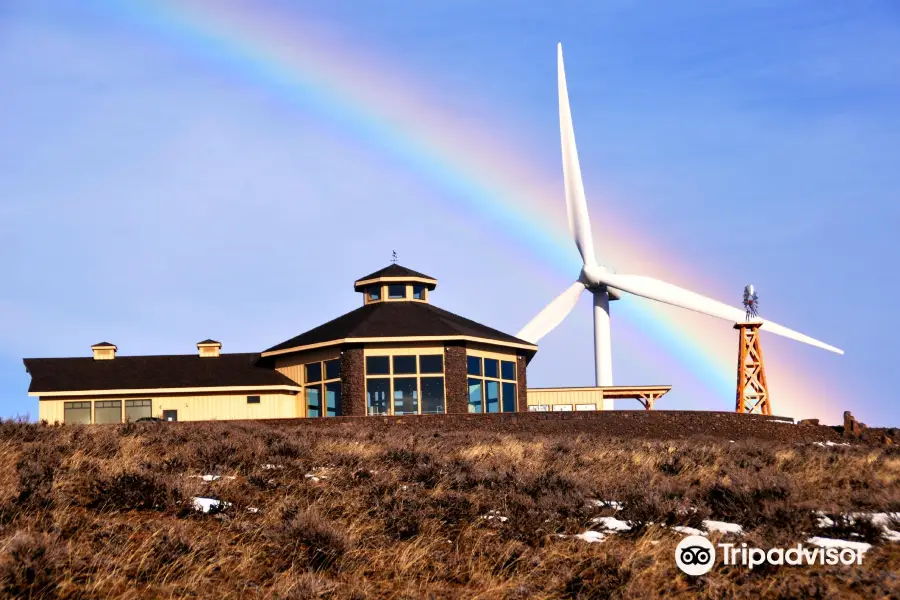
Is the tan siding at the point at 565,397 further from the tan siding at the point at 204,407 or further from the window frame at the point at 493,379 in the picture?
the tan siding at the point at 204,407

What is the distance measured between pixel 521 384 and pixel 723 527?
3491 centimetres

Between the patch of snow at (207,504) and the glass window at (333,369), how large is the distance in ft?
100

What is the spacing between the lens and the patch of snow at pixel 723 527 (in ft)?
42.1

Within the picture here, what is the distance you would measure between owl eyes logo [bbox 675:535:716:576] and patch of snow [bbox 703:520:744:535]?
0.76 metres

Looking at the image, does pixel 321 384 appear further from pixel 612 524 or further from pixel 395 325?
pixel 612 524

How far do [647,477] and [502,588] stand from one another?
756cm

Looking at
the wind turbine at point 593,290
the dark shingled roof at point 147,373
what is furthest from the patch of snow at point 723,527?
the wind turbine at point 593,290

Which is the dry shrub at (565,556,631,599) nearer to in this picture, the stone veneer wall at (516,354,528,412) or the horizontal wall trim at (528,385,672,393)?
the stone veneer wall at (516,354,528,412)

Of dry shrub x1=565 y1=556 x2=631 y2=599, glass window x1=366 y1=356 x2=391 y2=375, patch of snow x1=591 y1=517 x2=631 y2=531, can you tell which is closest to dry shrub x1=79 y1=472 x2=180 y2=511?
dry shrub x1=565 y1=556 x2=631 y2=599

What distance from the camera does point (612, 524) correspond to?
1311 cm

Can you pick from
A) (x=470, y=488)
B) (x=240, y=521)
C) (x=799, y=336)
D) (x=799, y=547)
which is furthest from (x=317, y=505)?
(x=799, y=336)

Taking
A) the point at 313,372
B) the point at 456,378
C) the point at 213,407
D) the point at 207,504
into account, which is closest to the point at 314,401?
the point at 313,372

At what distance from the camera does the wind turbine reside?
59.5 m

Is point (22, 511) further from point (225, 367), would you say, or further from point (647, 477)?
point (225, 367)
